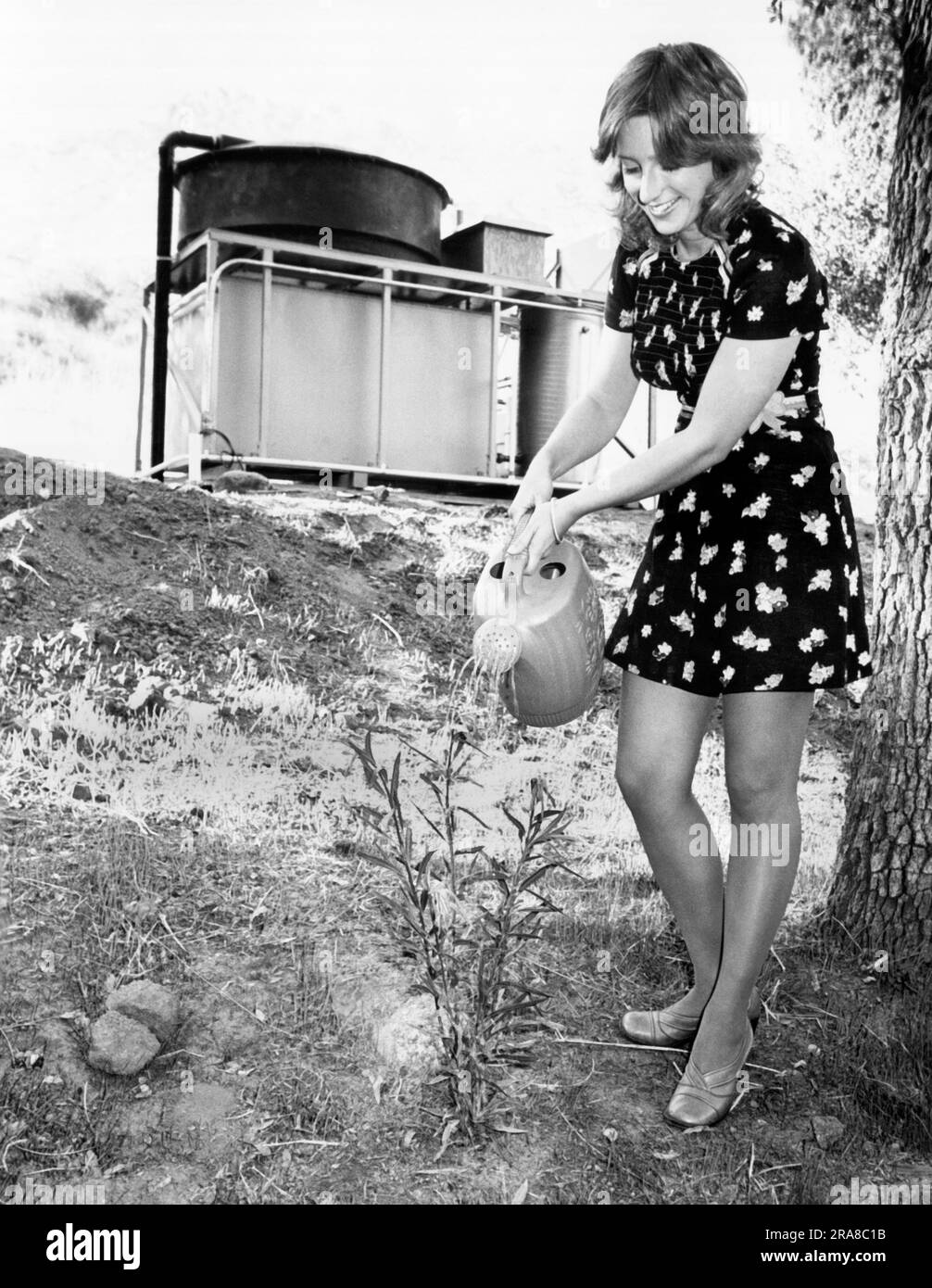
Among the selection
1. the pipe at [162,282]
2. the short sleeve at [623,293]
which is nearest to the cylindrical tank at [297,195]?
the pipe at [162,282]

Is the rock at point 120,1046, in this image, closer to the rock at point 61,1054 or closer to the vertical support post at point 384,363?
the rock at point 61,1054

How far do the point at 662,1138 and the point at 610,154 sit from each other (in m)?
1.82

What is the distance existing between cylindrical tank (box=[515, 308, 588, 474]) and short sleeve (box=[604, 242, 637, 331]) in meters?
6.21

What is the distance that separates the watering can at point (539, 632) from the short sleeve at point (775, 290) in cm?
50

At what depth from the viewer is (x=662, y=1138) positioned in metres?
2.36

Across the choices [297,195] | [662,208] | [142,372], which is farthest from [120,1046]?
[142,372]

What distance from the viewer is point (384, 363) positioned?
7.86 m

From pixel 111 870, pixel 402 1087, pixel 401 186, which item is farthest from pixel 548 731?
pixel 401 186

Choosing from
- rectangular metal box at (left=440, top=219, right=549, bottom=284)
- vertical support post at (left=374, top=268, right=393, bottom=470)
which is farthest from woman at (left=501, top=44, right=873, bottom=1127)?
rectangular metal box at (left=440, top=219, right=549, bottom=284)

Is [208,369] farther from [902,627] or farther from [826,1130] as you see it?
[826,1130]

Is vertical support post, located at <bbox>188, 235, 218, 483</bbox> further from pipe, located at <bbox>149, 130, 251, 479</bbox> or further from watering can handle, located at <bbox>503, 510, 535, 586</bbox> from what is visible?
watering can handle, located at <bbox>503, 510, 535, 586</bbox>

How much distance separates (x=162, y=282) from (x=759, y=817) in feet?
21.7

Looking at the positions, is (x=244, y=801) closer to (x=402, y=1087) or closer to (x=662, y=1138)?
(x=402, y=1087)

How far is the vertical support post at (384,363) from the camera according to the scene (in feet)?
25.5
